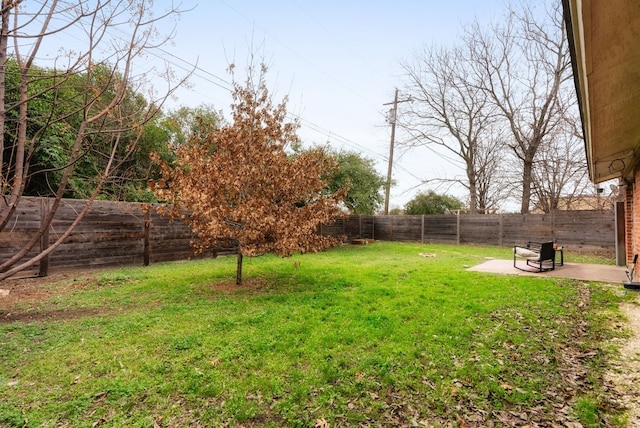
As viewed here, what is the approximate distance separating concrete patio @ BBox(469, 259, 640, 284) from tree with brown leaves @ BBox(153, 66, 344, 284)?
4671 millimetres

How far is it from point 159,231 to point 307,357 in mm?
7229

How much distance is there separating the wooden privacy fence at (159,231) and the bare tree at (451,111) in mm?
3667

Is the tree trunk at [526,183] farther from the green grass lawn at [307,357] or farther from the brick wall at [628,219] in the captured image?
the green grass lawn at [307,357]

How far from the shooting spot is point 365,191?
609 inches

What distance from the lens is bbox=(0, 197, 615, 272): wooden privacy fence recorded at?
636 centimetres

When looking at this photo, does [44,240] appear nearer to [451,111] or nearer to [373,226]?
[373,226]

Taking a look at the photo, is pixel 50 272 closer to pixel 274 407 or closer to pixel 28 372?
pixel 28 372

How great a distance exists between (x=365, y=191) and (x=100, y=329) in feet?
42.8

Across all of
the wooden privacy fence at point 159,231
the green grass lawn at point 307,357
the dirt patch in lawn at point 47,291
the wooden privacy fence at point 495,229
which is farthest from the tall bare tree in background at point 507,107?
the dirt patch in lawn at point 47,291

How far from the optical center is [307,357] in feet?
10.0

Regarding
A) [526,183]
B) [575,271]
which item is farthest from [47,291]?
[526,183]

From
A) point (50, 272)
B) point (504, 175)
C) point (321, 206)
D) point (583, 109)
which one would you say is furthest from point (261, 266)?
point (504, 175)

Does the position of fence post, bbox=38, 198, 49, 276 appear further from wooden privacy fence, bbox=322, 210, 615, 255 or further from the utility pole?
the utility pole

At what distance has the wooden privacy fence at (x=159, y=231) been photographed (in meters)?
6.36
